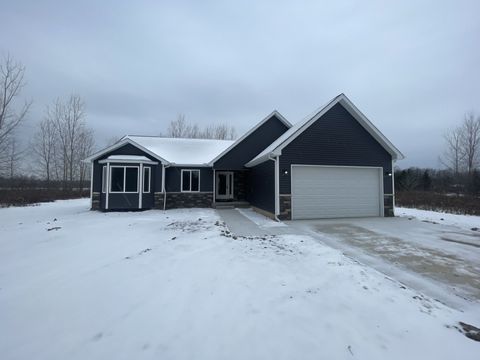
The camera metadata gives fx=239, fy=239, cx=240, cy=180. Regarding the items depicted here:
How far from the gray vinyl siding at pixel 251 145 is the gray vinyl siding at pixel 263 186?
112 centimetres

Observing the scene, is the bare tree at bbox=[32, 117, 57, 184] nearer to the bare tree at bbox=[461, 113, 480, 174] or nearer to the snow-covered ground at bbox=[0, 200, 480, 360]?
the snow-covered ground at bbox=[0, 200, 480, 360]

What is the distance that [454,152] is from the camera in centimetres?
3077

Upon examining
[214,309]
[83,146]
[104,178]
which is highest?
[83,146]

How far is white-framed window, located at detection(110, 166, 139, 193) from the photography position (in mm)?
13438

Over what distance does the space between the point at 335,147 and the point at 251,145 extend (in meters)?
5.94

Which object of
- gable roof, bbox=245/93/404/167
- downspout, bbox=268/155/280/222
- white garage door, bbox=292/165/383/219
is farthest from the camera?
white garage door, bbox=292/165/383/219

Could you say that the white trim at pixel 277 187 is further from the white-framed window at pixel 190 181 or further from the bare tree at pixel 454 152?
the bare tree at pixel 454 152

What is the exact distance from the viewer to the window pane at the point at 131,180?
13.6m

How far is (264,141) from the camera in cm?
1616

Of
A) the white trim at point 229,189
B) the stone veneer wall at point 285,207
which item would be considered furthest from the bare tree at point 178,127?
the stone veneer wall at point 285,207

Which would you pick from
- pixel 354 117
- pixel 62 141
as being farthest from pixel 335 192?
pixel 62 141

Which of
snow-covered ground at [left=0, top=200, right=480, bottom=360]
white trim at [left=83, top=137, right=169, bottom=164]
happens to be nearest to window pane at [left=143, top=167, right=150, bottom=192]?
white trim at [left=83, top=137, right=169, bottom=164]

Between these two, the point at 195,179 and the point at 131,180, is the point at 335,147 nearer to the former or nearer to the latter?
the point at 195,179

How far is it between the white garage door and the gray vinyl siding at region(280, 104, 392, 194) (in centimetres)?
36
